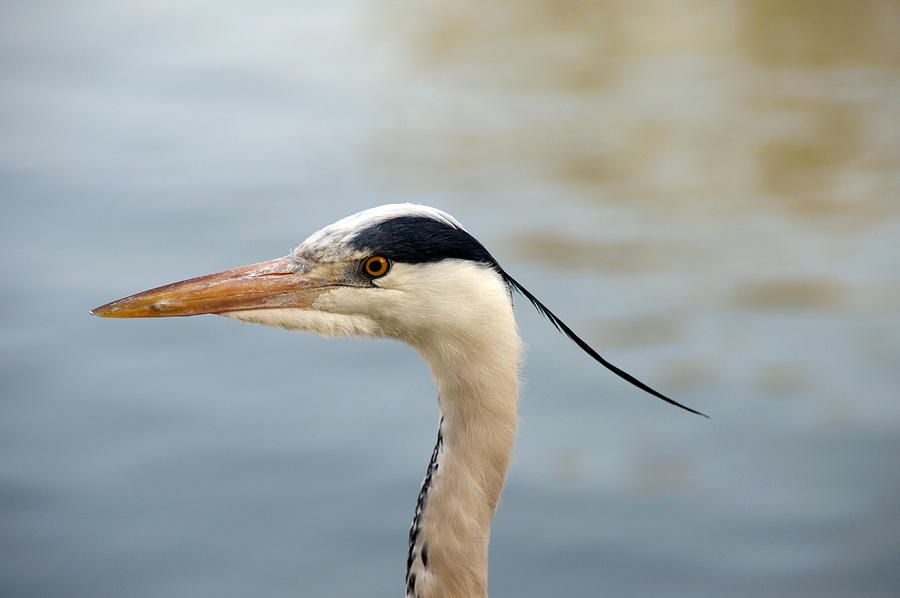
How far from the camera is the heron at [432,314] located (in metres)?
2.15

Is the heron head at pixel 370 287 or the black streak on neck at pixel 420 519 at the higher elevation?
the heron head at pixel 370 287

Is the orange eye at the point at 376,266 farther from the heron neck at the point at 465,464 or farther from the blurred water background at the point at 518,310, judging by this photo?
the blurred water background at the point at 518,310

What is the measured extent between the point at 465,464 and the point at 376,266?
16.3 inches

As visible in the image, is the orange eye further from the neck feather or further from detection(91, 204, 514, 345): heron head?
the neck feather

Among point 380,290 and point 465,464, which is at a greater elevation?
point 380,290

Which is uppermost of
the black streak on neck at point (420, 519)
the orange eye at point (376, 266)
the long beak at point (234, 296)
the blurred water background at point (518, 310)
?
the blurred water background at point (518, 310)

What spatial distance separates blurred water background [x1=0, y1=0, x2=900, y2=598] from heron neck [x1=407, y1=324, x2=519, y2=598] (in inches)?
55.4

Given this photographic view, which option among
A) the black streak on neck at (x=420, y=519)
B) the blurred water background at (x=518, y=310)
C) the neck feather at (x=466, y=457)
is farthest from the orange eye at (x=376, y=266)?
the blurred water background at (x=518, y=310)

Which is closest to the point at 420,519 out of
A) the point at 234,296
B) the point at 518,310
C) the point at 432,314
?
the point at 432,314

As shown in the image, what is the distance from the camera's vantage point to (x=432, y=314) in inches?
84.9

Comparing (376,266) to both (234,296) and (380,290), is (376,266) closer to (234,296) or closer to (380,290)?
(380,290)

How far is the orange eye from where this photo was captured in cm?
217

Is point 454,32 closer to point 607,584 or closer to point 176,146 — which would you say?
point 176,146

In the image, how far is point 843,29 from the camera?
8.37 meters
